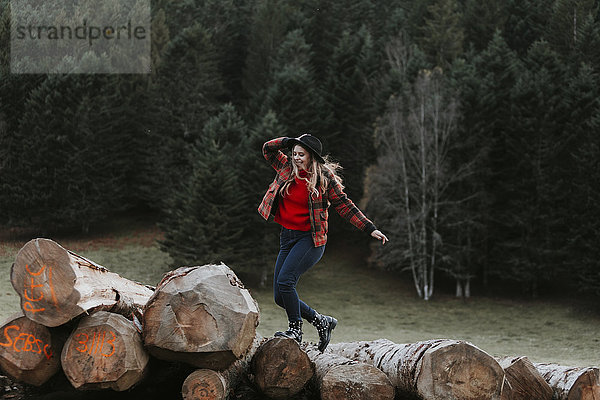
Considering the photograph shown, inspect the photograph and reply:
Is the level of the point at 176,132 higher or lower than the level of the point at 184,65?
lower

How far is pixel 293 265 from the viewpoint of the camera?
6629 millimetres

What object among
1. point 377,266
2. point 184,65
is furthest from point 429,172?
point 184,65

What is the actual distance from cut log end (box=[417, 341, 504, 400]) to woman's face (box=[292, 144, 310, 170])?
2.23 meters

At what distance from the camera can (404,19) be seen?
49.2 meters

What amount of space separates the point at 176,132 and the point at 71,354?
120 feet

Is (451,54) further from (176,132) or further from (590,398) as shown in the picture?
(590,398)

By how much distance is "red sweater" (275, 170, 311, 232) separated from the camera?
6738mm

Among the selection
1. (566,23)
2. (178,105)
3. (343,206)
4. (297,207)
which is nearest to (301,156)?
(297,207)

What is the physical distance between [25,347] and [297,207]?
9.04 ft

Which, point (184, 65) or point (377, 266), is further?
point (184, 65)

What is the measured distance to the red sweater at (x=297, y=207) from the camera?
6738mm

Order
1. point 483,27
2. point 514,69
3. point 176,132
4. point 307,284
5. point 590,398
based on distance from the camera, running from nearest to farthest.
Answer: point 590,398 → point 307,284 → point 514,69 → point 176,132 → point 483,27

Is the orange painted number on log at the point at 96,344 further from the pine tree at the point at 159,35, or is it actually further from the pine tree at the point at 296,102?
the pine tree at the point at 159,35

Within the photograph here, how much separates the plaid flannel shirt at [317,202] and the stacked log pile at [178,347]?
103 cm
